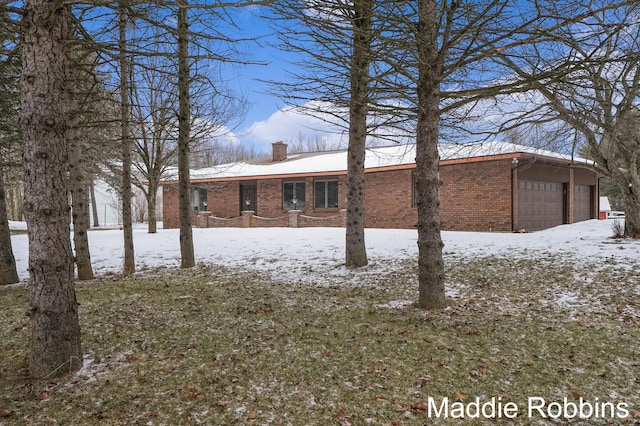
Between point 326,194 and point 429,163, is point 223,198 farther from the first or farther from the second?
point 429,163

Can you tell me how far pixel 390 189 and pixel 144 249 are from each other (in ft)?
37.7

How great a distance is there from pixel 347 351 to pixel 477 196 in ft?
45.2

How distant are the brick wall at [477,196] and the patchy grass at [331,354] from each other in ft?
30.5

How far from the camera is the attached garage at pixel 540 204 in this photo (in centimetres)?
1585

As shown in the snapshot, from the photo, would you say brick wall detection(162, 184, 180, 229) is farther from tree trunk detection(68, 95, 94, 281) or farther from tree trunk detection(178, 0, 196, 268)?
tree trunk detection(68, 95, 94, 281)

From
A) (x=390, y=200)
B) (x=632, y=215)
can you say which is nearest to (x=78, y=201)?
(x=632, y=215)

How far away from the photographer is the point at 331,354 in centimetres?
388

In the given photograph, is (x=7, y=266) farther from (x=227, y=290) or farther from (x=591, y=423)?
(x=591, y=423)

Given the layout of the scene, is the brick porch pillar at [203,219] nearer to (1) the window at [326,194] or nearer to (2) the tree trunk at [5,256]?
(1) the window at [326,194]

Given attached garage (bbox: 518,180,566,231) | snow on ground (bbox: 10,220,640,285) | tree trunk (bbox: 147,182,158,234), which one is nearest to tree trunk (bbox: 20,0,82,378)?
snow on ground (bbox: 10,220,640,285)

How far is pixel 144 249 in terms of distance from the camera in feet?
38.8

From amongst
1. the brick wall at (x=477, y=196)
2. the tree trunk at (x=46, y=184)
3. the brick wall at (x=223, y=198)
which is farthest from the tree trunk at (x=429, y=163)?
the brick wall at (x=223, y=198)

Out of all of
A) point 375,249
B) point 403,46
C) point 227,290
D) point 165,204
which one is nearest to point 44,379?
point 227,290

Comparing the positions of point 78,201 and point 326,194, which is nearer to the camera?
point 78,201
